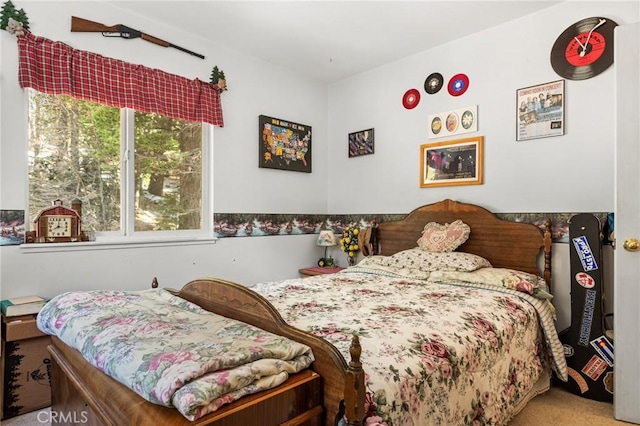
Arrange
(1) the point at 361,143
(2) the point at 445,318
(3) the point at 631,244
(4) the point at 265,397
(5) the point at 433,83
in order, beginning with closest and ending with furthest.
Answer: (4) the point at 265,397 < (2) the point at 445,318 < (3) the point at 631,244 < (5) the point at 433,83 < (1) the point at 361,143

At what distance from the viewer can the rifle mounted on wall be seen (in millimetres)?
2641

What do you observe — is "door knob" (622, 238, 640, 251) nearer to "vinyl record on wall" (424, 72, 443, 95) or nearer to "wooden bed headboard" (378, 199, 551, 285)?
"wooden bed headboard" (378, 199, 551, 285)

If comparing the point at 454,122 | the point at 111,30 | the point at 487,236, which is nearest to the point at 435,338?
the point at 487,236

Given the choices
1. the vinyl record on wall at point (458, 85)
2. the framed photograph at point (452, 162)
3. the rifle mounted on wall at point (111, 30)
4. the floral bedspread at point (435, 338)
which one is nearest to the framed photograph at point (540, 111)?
the framed photograph at point (452, 162)

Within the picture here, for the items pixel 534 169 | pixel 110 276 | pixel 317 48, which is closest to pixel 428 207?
pixel 534 169

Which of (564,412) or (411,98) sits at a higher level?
(411,98)

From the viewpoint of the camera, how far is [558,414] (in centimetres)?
218

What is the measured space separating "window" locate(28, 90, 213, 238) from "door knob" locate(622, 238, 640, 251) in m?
3.04

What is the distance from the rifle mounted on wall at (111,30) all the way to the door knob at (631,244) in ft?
11.6

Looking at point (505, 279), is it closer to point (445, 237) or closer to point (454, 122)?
point (445, 237)

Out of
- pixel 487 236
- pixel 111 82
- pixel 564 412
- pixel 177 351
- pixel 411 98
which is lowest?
pixel 564 412

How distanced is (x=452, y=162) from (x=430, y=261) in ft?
3.21

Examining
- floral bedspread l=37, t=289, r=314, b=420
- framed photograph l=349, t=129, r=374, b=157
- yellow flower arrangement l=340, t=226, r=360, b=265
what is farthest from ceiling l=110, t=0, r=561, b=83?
floral bedspread l=37, t=289, r=314, b=420

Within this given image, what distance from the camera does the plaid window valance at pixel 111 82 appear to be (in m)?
2.46
